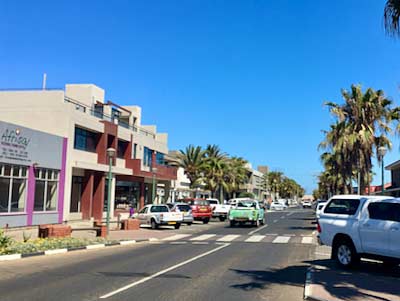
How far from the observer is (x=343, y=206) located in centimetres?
1330

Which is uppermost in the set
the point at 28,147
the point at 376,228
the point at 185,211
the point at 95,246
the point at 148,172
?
the point at 28,147

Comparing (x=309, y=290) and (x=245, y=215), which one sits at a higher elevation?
(x=245, y=215)

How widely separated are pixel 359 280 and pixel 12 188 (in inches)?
780

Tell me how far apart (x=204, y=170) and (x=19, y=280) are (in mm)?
56050

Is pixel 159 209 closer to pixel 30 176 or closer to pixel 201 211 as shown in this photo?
pixel 201 211

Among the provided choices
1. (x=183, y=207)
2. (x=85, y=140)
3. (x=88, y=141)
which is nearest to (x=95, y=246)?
(x=183, y=207)

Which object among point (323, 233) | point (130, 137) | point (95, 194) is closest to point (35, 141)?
point (95, 194)

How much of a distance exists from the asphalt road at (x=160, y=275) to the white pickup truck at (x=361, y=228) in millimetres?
1236

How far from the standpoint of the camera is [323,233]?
44.7 ft

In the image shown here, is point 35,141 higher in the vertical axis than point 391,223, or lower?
higher

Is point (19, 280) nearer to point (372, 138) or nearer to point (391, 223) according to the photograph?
point (391, 223)

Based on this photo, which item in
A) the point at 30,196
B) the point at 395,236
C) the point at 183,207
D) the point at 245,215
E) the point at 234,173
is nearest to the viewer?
the point at 395,236

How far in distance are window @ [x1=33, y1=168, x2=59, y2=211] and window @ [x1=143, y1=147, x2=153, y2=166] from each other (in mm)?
16746

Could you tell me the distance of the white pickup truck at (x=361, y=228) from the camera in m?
11.5
